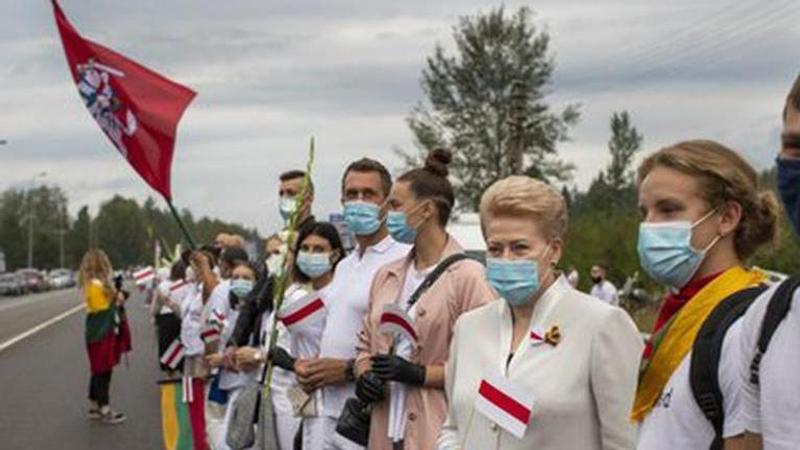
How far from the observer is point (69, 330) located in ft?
123

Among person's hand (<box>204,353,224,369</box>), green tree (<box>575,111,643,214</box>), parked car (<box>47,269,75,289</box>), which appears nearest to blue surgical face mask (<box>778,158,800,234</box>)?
person's hand (<box>204,353,224,369</box>)

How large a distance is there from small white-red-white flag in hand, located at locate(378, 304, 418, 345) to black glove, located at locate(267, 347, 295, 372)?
4.61ft

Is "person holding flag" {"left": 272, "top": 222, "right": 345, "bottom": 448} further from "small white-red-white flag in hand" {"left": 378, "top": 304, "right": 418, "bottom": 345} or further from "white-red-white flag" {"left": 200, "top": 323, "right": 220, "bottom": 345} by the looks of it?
"white-red-white flag" {"left": 200, "top": 323, "right": 220, "bottom": 345}

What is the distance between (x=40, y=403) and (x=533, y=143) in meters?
43.6

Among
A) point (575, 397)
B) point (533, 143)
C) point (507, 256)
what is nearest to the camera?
point (575, 397)

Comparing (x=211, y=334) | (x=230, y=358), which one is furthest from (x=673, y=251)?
(x=211, y=334)

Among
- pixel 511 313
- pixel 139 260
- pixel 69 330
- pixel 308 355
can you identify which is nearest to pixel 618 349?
pixel 511 313

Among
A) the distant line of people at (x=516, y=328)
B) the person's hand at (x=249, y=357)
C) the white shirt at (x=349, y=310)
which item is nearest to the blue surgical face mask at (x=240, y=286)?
the distant line of people at (x=516, y=328)

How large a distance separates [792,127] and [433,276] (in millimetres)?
2811

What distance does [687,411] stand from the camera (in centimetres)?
284

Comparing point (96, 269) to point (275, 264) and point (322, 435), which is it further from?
point (322, 435)

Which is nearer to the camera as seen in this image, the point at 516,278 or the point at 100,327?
the point at 516,278

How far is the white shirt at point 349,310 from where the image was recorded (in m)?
5.92

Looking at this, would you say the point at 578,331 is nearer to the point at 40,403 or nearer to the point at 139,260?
the point at 40,403
